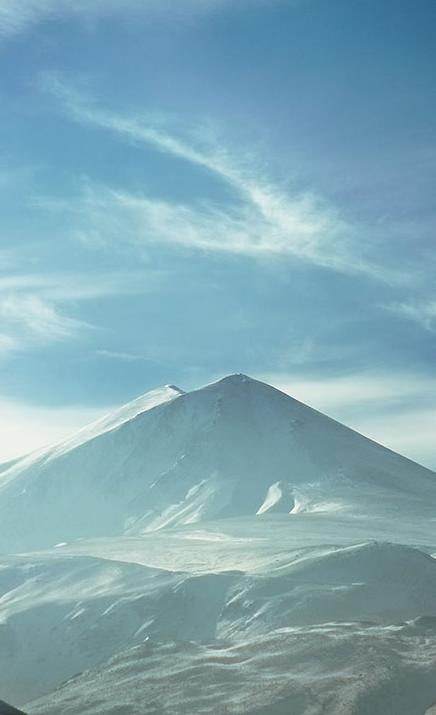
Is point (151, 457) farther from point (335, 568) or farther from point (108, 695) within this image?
point (108, 695)

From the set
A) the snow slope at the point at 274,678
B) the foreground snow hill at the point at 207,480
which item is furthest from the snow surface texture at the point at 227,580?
the foreground snow hill at the point at 207,480

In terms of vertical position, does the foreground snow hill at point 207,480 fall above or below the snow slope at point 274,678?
above

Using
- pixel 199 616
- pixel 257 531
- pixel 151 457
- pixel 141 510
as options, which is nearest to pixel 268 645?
pixel 199 616

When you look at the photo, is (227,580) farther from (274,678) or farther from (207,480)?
(207,480)

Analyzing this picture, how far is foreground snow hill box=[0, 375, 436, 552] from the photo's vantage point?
535 ft

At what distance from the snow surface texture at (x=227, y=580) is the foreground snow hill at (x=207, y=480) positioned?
39 cm

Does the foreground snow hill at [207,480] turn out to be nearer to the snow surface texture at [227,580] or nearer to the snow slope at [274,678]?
the snow surface texture at [227,580]

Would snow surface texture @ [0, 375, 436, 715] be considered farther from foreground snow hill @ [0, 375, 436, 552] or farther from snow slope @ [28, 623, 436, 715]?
foreground snow hill @ [0, 375, 436, 552]

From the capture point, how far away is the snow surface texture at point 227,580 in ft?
215

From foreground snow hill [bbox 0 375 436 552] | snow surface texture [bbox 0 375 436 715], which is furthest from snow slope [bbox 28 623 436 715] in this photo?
foreground snow hill [bbox 0 375 436 552]

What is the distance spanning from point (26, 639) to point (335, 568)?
27.4 metres

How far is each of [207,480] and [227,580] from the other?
80228mm

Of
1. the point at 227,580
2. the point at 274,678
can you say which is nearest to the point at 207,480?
the point at 227,580

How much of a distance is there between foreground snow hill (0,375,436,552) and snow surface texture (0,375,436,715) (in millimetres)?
392
